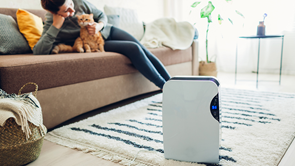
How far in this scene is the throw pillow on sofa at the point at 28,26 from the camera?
166 centimetres

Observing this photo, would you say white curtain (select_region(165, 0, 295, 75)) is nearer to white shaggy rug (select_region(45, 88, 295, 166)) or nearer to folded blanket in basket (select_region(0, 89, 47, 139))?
white shaggy rug (select_region(45, 88, 295, 166))

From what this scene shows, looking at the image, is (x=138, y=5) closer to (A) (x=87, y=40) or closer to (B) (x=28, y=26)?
(A) (x=87, y=40)

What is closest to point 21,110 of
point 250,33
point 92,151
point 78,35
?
point 92,151

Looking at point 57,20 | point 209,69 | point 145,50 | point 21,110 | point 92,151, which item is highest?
point 57,20

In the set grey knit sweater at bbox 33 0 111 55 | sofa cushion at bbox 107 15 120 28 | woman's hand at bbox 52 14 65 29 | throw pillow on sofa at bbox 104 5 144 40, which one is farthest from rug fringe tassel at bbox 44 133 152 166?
throw pillow on sofa at bbox 104 5 144 40

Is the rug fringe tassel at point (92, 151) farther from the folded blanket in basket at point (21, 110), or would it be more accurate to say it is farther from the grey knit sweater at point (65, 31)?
the grey knit sweater at point (65, 31)

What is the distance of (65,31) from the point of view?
1.68 metres

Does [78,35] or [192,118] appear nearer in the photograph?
[192,118]

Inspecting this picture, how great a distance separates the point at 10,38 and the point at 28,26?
0.17 meters

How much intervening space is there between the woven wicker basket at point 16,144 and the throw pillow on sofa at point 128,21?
1.72 meters

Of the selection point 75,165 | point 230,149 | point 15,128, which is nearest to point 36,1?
point 15,128

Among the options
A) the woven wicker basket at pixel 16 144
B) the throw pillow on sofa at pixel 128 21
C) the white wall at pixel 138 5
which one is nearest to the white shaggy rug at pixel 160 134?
the woven wicker basket at pixel 16 144

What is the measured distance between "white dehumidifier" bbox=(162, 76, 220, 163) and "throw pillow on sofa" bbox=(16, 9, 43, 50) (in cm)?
126

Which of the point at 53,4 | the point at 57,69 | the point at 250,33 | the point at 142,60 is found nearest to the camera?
the point at 57,69
